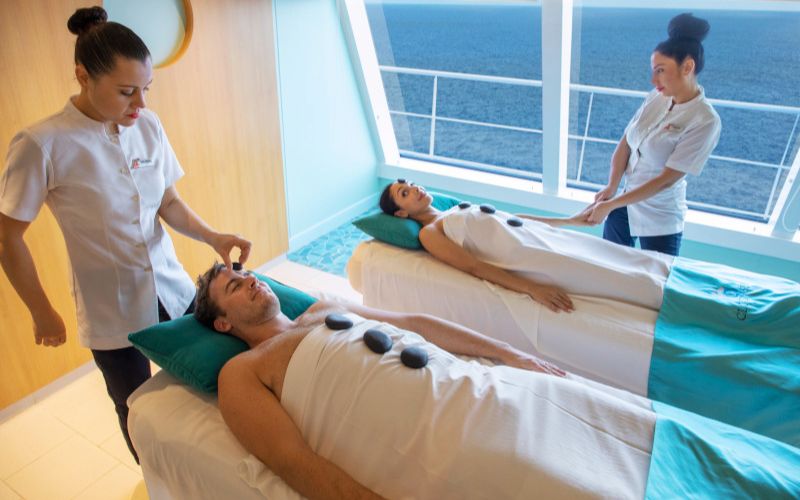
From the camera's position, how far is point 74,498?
1.74m

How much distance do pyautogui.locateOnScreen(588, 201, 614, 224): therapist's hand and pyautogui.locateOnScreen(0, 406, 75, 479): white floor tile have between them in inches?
96.8

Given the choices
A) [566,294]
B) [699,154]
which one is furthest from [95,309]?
[699,154]

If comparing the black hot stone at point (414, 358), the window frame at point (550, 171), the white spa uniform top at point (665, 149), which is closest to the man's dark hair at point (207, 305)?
the black hot stone at point (414, 358)

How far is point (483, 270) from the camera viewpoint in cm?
205

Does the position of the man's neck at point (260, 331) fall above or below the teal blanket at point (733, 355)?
above

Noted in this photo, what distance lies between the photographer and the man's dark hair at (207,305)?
1535 millimetres

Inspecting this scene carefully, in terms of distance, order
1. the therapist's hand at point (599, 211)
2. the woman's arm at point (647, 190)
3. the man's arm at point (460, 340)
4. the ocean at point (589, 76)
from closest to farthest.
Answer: the man's arm at point (460, 340) → the woman's arm at point (647, 190) → the therapist's hand at point (599, 211) → the ocean at point (589, 76)

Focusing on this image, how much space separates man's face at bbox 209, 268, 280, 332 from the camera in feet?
4.97

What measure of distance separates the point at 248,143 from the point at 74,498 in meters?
1.92

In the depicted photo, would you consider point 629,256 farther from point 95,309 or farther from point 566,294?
point 95,309

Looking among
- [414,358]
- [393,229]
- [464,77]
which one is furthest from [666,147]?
[464,77]

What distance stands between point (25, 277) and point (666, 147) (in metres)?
2.42

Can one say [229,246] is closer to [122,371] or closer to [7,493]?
[122,371]

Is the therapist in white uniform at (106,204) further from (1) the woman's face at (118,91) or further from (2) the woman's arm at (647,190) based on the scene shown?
(2) the woman's arm at (647,190)
